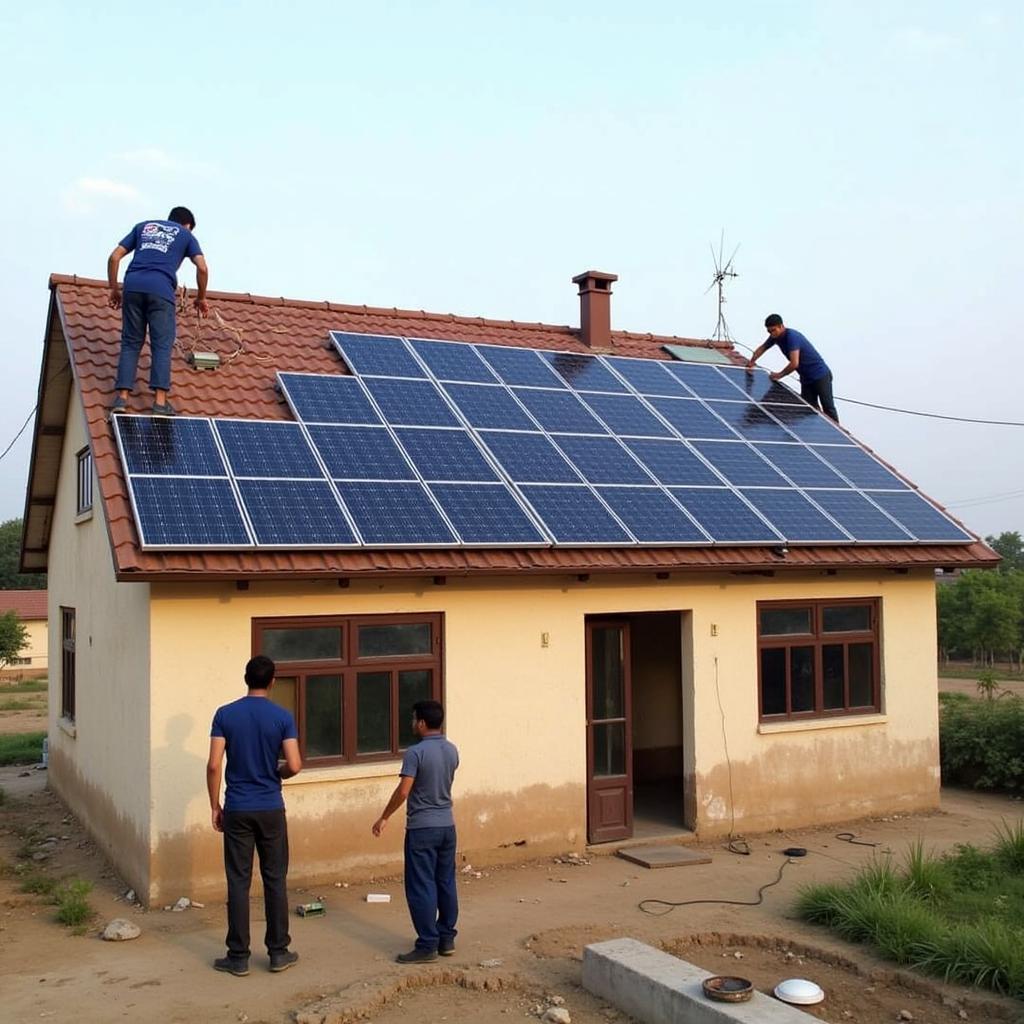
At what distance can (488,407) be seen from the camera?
42.8 feet

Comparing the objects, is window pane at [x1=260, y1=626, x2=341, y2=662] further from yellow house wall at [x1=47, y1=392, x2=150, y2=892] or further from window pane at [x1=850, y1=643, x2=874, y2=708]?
window pane at [x1=850, y1=643, x2=874, y2=708]

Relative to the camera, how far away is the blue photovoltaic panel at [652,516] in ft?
37.9

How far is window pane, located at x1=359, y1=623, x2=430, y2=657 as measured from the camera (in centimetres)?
1043

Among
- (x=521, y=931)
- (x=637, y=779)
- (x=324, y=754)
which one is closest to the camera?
(x=521, y=931)

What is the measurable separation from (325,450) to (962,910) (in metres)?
7.04

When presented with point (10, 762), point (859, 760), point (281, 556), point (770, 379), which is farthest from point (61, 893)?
point (770, 379)

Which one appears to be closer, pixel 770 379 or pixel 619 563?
pixel 619 563

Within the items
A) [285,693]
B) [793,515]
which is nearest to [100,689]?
[285,693]

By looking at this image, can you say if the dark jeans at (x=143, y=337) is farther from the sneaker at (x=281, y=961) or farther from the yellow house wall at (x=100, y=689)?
the sneaker at (x=281, y=961)

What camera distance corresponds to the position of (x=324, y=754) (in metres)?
10.2

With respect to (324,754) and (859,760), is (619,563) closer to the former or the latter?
(324,754)

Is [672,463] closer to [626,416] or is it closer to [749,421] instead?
[626,416]

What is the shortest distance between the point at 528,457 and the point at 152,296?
4255 mm

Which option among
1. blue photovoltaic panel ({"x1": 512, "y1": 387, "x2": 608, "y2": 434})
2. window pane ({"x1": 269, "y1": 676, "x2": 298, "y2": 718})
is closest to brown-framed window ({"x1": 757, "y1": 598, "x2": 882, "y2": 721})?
blue photovoltaic panel ({"x1": 512, "y1": 387, "x2": 608, "y2": 434})
